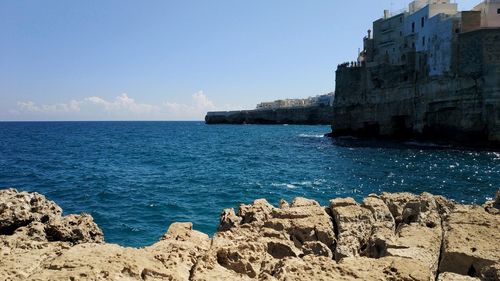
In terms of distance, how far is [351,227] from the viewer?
848 centimetres

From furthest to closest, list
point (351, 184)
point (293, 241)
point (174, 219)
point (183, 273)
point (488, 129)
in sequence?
point (488, 129) < point (351, 184) < point (174, 219) < point (293, 241) < point (183, 273)

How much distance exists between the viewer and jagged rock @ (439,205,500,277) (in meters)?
6.50

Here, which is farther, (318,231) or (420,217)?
(420,217)

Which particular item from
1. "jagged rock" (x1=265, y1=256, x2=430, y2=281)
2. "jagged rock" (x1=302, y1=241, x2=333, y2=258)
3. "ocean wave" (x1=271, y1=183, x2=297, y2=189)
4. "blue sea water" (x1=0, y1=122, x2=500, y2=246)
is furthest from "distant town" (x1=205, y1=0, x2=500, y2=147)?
"jagged rock" (x1=265, y1=256, x2=430, y2=281)

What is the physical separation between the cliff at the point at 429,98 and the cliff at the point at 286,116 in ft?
152

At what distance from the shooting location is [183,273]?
5441 mm

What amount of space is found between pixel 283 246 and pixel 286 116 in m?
111

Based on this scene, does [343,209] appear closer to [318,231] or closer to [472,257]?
[318,231]

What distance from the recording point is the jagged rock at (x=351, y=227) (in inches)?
304

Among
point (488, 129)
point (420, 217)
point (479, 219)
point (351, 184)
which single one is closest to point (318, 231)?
point (420, 217)

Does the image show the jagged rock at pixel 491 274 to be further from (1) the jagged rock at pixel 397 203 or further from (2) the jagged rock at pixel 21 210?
(2) the jagged rock at pixel 21 210

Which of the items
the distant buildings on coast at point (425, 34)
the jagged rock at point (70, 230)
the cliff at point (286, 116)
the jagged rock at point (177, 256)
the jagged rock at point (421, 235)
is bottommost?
the jagged rock at point (70, 230)

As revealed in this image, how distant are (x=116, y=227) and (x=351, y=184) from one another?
14201mm

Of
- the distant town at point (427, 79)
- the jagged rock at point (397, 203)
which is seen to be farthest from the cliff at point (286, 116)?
the jagged rock at point (397, 203)
